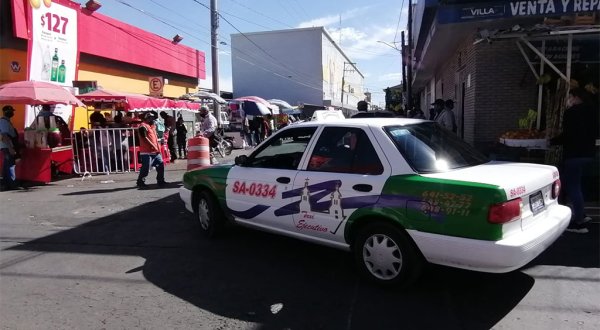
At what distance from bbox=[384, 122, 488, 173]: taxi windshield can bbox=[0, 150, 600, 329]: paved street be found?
112 cm

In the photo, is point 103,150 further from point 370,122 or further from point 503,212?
point 503,212

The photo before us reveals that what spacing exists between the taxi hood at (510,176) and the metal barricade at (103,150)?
1096cm

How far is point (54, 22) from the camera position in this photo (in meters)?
14.3

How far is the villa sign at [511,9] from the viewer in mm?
7258

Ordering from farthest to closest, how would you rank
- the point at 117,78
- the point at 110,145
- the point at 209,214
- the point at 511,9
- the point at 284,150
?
the point at 117,78 < the point at 110,145 < the point at 511,9 < the point at 209,214 < the point at 284,150

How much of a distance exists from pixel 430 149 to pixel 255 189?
200 cm

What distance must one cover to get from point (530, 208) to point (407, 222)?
1.06m

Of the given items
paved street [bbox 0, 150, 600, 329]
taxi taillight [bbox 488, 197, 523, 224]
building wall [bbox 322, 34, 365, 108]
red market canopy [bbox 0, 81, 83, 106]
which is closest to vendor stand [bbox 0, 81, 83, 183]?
red market canopy [bbox 0, 81, 83, 106]

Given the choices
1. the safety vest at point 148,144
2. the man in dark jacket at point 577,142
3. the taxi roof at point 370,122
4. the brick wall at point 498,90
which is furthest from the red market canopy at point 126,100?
the man in dark jacket at point 577,142

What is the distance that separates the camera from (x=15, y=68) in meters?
14.0

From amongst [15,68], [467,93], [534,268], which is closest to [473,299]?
[534,268]

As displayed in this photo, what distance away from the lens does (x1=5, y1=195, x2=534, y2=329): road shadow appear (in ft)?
12.3

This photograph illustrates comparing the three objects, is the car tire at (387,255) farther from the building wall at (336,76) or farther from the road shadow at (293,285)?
the building wall at (336,76)

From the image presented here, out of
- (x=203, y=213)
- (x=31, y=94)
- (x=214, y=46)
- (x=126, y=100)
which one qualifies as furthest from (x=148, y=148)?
(x=214, y=46)
